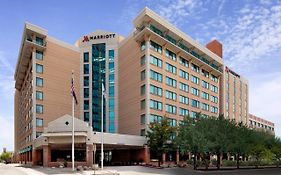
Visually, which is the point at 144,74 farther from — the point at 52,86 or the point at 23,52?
the point at 23,52

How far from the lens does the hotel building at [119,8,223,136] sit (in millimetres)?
77125

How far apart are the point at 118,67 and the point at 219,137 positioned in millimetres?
44627

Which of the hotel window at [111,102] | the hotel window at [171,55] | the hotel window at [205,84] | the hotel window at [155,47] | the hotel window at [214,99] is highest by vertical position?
the hotel window at [155,47]

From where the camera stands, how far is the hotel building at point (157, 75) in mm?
77125

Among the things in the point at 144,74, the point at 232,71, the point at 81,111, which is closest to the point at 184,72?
the point at 144,74

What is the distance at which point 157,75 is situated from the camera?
79.6 m

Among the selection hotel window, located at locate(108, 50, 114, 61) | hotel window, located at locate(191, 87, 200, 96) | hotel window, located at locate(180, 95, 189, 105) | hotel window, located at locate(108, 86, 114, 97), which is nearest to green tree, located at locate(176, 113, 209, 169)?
hotel window, located at locate(180, 95, 189, 105)

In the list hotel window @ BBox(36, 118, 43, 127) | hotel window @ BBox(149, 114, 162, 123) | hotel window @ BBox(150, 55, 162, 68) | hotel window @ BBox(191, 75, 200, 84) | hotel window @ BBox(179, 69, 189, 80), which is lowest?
hotel window @ BBox(36, 118, 43, 127)

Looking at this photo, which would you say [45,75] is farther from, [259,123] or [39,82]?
[259,123]

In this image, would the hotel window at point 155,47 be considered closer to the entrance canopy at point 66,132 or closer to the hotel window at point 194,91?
the hotel window at point 194,91

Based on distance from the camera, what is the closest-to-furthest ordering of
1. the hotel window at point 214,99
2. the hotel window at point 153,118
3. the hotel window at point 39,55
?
the hotel window at point 153,118, the hotel window at point 39,55, the hotel window at point 214,99

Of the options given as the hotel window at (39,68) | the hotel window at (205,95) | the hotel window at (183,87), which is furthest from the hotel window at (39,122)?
the hotel window at (205,95)

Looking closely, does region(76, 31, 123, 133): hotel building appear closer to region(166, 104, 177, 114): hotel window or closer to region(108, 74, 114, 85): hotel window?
region(108, 74, 114, 85): hotel window

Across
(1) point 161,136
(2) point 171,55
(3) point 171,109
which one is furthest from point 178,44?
(1) point 161,136
